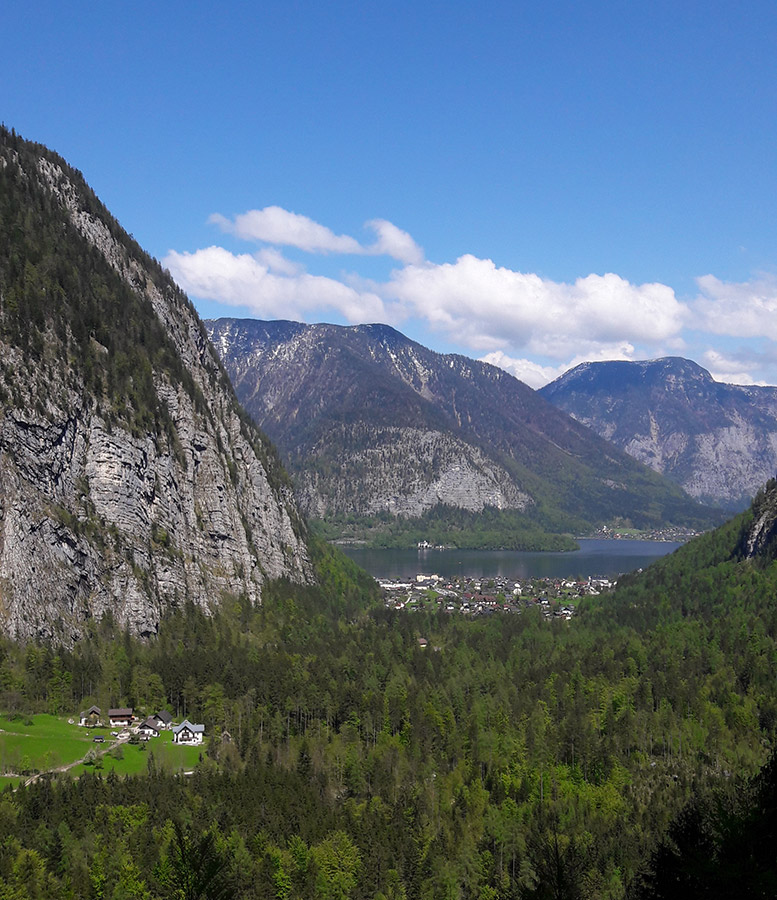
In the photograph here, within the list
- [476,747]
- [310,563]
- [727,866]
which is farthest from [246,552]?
[727,866]

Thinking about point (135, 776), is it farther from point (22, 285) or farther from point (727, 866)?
point (22, 285)

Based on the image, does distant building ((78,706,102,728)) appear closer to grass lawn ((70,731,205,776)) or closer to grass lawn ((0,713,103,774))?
grass lawn ((0,713,103,774))

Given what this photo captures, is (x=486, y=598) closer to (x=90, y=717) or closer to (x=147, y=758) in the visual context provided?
(x=90, y=717)

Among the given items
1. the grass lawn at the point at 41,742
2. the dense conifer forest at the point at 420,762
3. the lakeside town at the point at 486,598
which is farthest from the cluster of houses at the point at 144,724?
the lakeside town at the point at 486,598

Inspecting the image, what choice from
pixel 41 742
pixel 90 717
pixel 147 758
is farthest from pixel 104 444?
pixel 147 758

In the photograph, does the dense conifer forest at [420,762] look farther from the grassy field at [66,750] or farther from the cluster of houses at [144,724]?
the grassy field at [66,750]

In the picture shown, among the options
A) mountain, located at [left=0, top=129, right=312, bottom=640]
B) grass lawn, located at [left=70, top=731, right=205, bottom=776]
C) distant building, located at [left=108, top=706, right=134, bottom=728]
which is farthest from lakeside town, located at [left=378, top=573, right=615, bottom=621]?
grass lawn, located at [left=70, top=731, right=205, bottom=776]
